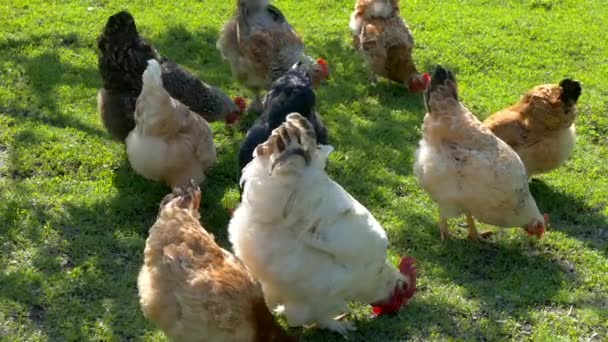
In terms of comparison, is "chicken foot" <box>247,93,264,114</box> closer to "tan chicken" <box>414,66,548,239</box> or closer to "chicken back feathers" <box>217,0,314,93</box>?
"chicken back feathers" <box>217,0,314,93</box>

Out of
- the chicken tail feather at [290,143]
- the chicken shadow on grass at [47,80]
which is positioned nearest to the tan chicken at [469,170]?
the chicken tail feather at [290,143]

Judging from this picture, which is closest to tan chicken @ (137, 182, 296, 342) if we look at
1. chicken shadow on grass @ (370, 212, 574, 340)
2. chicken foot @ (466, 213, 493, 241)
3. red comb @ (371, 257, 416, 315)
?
red comb @ (371, 257, 416, 315)

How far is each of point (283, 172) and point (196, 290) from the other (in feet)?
3.23

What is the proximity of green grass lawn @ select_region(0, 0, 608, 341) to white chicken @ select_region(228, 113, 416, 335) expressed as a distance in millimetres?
484

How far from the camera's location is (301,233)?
5.45 m

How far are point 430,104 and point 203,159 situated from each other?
2164 mm

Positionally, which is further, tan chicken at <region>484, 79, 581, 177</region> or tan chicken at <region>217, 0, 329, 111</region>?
tan chicken at <region>217, 0, 329, 111</region>

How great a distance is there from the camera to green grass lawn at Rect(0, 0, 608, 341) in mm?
6062

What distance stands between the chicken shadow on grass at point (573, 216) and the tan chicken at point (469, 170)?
562mm

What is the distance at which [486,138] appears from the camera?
6.71 meters

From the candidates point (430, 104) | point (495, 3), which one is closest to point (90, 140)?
point (430, 104)

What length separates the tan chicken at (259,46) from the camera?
29.7 feet

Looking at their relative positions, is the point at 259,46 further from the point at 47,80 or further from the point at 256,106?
the point at 47,80

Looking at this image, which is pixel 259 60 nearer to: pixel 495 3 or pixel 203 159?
pixel 203 159
